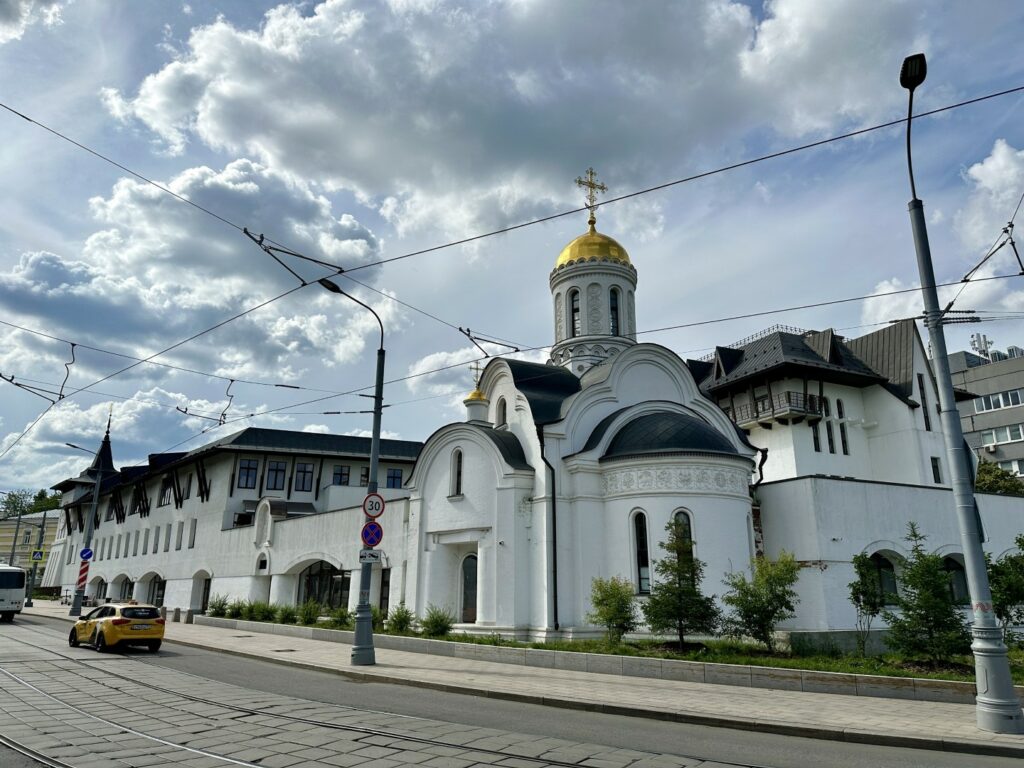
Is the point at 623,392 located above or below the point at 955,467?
A: above

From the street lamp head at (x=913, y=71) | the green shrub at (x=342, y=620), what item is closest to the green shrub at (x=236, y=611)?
the green shrub at (x=342, y=620)

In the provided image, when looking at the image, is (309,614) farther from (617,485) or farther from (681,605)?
(681,605)

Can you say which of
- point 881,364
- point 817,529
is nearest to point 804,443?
point 881,364

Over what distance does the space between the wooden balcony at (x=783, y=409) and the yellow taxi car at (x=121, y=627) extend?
22.8 meters

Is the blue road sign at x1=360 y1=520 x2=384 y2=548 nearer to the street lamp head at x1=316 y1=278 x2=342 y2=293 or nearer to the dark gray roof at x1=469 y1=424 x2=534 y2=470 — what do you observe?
the street lamp head at x1=316 y1=278 x2=342 y2=293

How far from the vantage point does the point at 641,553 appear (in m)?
20.8

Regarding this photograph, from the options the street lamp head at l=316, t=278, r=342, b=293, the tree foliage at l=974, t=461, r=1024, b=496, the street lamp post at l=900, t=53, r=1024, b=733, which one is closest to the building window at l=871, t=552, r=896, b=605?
the street lamp post at l=900, t=53, r=1024, b=733

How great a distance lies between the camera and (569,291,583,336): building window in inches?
1139

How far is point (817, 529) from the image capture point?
21.8 m

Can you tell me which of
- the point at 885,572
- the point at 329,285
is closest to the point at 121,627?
the point at 329,285

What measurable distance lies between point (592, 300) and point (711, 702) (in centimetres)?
1916

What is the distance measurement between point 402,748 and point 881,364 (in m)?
33.4

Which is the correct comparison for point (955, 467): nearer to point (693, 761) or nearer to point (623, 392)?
point (693, 761)

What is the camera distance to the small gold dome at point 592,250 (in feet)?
94.4
